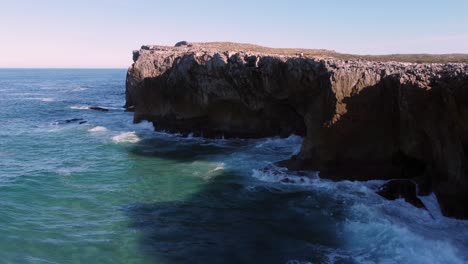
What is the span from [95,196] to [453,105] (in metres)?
19.9

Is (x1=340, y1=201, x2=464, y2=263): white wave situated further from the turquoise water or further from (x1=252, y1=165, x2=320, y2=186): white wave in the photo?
(x1=252, y1=165, x2=320, y2=186): white wave

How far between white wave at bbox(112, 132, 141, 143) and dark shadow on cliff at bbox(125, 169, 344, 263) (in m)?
16.7

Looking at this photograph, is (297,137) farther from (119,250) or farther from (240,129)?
(119,250)

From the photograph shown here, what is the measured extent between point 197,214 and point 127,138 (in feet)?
71.4

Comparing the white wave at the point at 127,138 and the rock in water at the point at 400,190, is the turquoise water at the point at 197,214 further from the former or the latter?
the white wave at the point at 127,138

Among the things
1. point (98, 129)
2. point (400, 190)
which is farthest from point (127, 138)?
point (400, 190)

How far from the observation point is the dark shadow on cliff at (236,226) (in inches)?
725

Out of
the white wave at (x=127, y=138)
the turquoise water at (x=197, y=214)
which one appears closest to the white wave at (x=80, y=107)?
the white wave at (x=127, y=138)

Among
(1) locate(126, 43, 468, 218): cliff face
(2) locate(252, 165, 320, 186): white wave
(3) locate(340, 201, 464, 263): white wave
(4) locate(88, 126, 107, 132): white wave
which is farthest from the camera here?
(4) locate(88, 126, 107, 132): white wave

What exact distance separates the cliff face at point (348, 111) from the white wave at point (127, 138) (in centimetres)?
561

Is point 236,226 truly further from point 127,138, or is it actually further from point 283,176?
point 127,138

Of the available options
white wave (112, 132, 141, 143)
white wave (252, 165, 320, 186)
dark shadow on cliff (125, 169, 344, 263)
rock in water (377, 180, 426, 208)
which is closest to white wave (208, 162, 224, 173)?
white wave (252, 165, 320, 186)

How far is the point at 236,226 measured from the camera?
21.4 m

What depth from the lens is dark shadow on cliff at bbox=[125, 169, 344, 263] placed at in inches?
725
